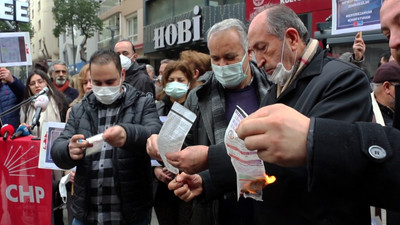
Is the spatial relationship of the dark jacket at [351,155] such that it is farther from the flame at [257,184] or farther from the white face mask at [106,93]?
the white face mask at [106,93]

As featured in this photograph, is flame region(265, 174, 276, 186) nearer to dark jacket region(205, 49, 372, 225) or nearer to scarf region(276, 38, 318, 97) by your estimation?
dark jacket region(205, 49, 372, 225)

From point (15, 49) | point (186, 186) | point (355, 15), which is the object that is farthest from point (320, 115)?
point (15, 49)

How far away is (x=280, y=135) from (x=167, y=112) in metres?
2.72

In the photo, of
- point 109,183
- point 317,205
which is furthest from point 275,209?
point 109,183

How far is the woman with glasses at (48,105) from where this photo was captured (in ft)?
12.6

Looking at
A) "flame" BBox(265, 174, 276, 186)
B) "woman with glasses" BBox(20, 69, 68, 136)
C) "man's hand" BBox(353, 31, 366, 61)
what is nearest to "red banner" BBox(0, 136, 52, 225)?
"woman with glasses" BBox(20, 69, 68, 136)

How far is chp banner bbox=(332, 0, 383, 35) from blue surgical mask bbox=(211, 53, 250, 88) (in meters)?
1.99

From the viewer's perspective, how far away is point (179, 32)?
17.8 m

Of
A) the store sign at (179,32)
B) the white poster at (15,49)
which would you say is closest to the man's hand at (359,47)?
the white poster at (15,49)

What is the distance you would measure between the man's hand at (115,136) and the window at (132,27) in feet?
77.6

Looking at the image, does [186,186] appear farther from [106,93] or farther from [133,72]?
[133,72]

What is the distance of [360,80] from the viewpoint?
1272 mm

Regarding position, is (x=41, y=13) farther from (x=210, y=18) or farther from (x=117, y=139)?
(x=117, y=139)

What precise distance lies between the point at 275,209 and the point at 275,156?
1.89ft
